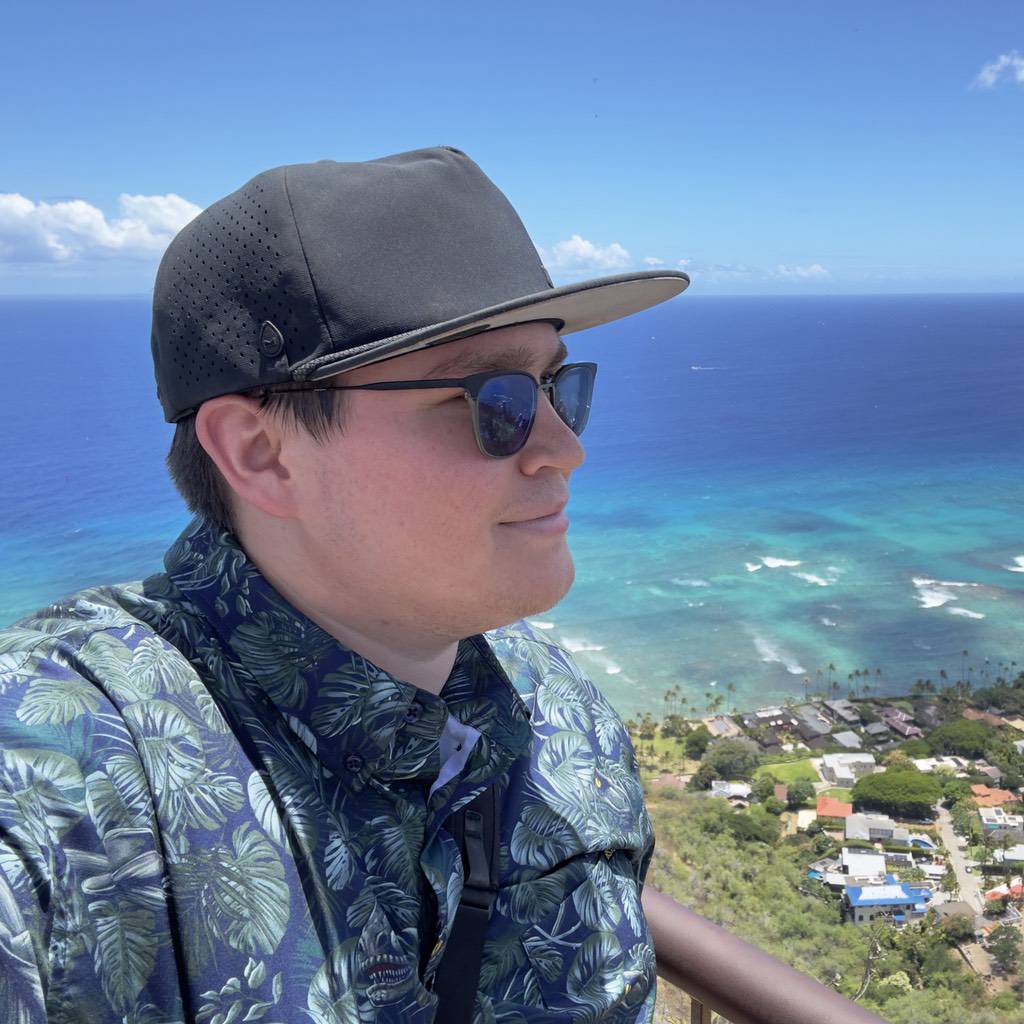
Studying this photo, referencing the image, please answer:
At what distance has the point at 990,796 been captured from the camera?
25.8m

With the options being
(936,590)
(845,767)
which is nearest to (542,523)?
(845,767)

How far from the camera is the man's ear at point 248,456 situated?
1236 millimetres

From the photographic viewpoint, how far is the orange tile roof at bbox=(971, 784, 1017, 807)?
2544 cm

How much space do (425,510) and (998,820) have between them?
90.8 feet

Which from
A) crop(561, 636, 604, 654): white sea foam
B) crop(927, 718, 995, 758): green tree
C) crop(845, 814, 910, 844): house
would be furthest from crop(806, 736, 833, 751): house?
crop(561, 636, 604, 654): white sea foam

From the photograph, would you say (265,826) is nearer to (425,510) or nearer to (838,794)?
(425,510)

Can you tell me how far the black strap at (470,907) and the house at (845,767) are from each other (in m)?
28.6

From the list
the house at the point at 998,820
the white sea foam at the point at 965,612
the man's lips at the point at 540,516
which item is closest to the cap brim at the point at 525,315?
the man's lips at the point at 540,516

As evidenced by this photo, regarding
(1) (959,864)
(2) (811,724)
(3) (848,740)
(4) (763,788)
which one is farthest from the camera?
(2) (811,724)

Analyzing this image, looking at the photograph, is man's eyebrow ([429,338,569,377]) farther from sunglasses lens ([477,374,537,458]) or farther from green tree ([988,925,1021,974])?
green tree ([988,925,1021,974])

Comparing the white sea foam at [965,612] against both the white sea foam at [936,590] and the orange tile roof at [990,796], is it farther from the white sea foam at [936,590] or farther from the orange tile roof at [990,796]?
the orange tile roof at [990,796]

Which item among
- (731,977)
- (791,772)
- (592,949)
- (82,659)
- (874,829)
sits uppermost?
(82,659)

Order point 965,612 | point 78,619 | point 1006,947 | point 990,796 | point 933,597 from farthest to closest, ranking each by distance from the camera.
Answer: point 933,597 < point 965,612 < point 990,796 < point 1006,947 < point 78,619

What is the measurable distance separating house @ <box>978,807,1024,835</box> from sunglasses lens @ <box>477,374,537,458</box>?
27.0 meters
